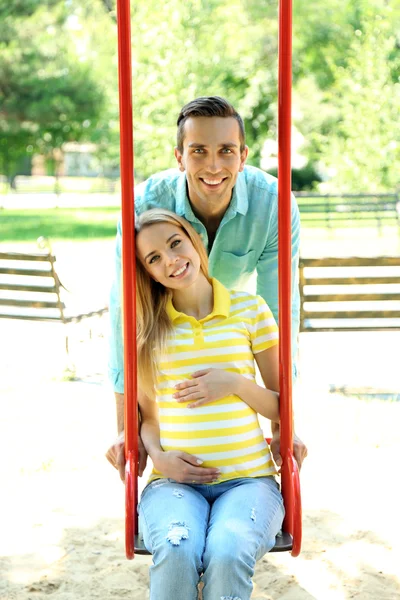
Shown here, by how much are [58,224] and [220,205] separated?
19.8 m

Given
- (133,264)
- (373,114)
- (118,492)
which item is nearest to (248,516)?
(133,264)

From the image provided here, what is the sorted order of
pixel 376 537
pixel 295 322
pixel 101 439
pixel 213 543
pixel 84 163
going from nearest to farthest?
1. pixel 213 543
2. pixel 295 322
3. pixel 376 537
4. pixel 101 439
5. pixel 84 163

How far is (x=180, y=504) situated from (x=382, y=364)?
4.61 metres

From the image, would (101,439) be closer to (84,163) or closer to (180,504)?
(180,504)

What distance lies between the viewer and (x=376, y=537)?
323cm

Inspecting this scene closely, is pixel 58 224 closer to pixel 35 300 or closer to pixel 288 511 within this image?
pixel 35 300

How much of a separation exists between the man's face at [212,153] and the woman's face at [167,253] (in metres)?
0.24

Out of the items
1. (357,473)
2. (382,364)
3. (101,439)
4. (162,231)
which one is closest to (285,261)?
(162,231)

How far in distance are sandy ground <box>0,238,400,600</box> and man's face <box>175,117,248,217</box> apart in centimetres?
137

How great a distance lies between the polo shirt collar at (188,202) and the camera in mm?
2422

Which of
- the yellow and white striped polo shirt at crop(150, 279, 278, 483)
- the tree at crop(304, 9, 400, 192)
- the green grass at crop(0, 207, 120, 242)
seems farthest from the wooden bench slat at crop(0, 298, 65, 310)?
the green grass at crop(0, 207, 120, 242)

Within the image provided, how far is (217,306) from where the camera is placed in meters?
2.11

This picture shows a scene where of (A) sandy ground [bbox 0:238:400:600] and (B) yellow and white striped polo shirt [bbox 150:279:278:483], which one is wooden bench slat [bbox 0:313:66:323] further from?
(B) yellow and white striped polo shirt [bbox 150:279:278:483]

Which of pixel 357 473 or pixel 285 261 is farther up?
pixel 285 261
